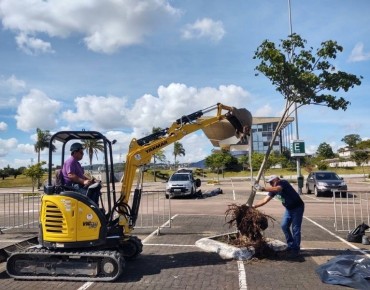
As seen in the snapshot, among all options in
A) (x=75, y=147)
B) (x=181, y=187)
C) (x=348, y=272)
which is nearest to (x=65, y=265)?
(x=75, y=147)

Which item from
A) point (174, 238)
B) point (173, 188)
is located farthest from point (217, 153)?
point (174, 238)

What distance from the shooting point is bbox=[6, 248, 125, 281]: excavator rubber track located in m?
7.06

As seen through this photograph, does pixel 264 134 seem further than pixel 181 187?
Yes

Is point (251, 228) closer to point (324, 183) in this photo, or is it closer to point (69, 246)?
point (69, 246)

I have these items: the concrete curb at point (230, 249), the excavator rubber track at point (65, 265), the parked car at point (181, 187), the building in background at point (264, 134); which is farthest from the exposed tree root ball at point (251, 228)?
the building in background at point (264, 134)

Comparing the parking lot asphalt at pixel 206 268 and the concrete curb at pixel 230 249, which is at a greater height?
the concrete curb at pixel 230 249

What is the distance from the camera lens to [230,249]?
8.59m

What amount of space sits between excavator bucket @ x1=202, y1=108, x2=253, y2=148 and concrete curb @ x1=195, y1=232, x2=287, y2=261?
2185 mm

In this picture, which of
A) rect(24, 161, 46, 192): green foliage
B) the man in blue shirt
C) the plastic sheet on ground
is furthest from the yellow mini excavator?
rect(24, 161, 46, 192): green foliage

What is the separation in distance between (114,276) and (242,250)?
107 inches

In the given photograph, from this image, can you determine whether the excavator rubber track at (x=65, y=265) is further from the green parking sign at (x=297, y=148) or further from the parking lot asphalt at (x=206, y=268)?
the green parking sign at (x=297, y=148)

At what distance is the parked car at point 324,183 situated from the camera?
2642cm

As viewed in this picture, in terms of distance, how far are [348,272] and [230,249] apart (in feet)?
7.86

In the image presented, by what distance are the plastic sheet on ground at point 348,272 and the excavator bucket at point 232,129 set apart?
3095 mm
